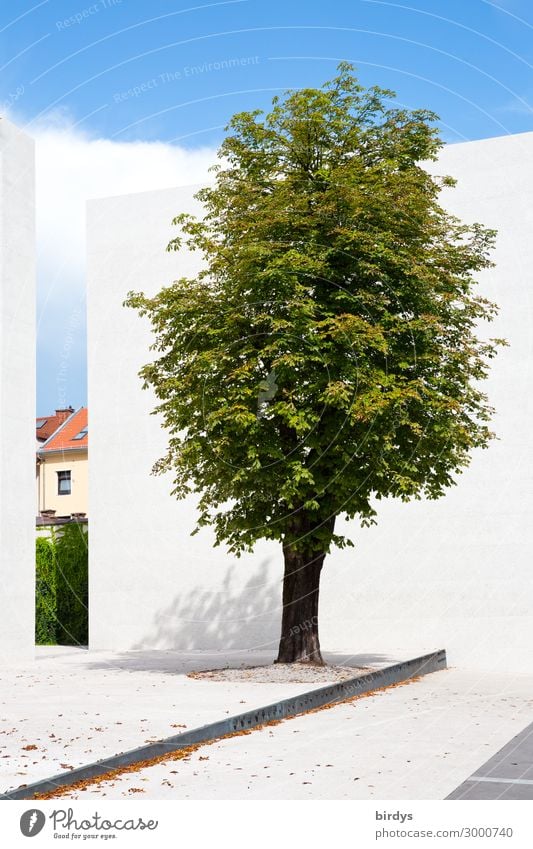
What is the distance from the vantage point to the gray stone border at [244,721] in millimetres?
7379

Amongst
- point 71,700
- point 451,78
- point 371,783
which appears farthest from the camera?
point 451,78

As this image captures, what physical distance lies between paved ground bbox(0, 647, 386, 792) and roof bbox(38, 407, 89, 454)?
18631 mm

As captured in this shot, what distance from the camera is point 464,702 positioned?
13109 mm

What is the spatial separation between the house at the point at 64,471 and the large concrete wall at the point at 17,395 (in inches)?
610

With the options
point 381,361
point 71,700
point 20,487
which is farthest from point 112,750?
point 20,487

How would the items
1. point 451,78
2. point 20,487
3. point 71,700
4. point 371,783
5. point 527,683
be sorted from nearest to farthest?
1. point 371,783
2. point 71,700
3. point 451,78
4. point 527,683
5. point 20,487

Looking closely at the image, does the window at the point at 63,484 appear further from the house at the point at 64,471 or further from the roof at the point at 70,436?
the roof at the point at 70,436

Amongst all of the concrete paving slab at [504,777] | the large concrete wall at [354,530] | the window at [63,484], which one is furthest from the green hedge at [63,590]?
the concrete paving slab at [504,777]

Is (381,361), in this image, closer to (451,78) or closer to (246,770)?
(451,78)

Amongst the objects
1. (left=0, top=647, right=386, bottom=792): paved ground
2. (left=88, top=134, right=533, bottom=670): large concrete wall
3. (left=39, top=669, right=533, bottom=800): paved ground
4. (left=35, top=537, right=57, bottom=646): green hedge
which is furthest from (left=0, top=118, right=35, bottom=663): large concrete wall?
(left=39, top=669, right=533, bottom=800): paved ground

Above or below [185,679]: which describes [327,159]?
above

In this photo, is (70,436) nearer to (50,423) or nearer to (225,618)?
(50,423)

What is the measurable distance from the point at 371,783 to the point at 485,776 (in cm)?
100

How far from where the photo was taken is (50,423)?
4431 centimetres
